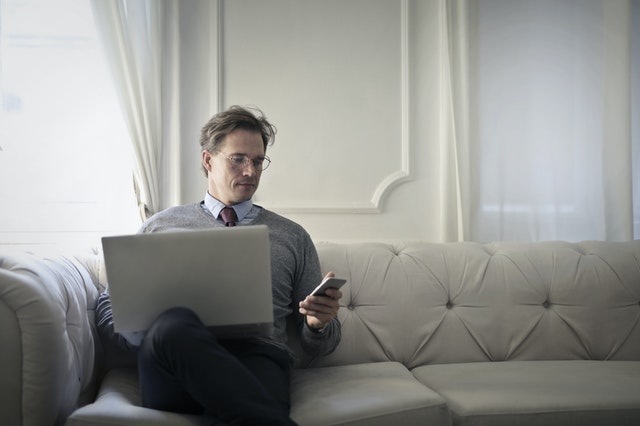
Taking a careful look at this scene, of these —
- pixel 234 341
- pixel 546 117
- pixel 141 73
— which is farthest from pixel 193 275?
pixel 546 117

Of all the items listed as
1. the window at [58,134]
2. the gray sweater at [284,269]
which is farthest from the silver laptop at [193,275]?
the window at [58,134]

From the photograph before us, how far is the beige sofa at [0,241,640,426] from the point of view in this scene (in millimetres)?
1230

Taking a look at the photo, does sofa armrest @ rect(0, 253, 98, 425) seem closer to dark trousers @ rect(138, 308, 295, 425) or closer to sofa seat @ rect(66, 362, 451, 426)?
sofa seat @ rect(66, 362, 451, 426)

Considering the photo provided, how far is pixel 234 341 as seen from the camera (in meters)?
1.48

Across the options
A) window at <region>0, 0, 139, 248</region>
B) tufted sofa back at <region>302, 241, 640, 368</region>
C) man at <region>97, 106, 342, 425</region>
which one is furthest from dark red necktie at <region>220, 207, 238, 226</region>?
window at <region>0, 0, 139, 248</region>

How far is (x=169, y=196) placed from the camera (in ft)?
7.81

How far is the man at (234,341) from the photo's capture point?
3.78 ft

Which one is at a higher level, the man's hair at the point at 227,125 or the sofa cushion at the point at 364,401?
the man's hair at the point at 227,125

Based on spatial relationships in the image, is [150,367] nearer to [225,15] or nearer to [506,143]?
[225,15]

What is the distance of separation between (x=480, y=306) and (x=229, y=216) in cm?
86

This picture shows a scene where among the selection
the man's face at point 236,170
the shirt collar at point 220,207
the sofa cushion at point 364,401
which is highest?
the man's face at point 236,170

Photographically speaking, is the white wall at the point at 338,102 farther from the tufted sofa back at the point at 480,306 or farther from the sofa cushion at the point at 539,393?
the sofa cushion at the point at 539,393

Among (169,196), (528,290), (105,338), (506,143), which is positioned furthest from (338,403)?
(506,143)

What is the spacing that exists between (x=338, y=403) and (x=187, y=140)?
1396mm
